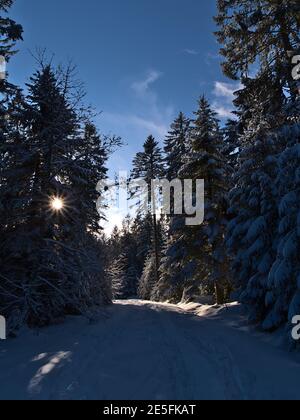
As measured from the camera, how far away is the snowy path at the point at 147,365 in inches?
244

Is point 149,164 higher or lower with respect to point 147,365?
higher

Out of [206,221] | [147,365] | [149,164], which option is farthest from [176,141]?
[147,365]

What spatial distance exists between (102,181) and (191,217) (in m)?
5.43

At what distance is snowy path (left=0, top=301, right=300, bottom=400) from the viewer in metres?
6.20

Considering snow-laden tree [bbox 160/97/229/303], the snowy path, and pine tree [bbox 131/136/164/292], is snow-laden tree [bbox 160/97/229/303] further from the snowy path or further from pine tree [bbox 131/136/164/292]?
pine tree [bbox 131/136/164/292]

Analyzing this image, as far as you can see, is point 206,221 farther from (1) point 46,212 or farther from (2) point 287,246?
(2) point 287,246

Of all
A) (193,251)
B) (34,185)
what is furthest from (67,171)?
(193,251)

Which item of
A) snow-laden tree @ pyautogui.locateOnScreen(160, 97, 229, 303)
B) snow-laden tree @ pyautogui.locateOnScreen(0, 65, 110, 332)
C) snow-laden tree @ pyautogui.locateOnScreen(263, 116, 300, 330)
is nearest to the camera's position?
snow-laden tree @ pyautogui.locateOnScreen(263, 116, 300, 330)

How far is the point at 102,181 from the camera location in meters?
20.7

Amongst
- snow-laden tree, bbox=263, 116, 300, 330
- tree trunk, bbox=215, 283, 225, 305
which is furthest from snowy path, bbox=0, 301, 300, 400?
tree trunk, bbox=215, 283, 225, 305

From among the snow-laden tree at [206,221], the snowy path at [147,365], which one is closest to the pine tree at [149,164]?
the snow-laden tree at [206,221]

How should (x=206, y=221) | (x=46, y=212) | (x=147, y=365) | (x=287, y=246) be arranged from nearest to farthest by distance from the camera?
1. (x=147, y=365)
2. (x=287, y=246)
3. (x=46, y=212)
4. (x=206, y=221)

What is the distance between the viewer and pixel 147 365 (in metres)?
7.69

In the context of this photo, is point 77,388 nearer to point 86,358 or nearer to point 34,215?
point 86,358
